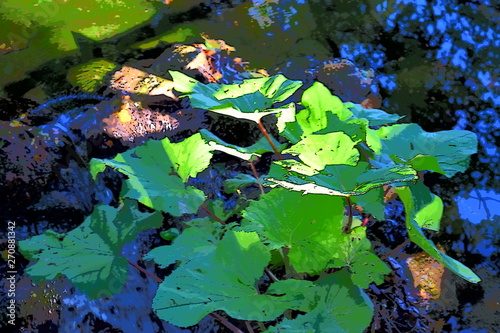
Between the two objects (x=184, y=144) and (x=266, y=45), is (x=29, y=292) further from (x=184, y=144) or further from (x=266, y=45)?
(x=266, y=45)

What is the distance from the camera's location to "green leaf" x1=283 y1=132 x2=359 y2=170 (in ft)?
2.72

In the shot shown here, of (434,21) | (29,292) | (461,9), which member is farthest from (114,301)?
(461,9)

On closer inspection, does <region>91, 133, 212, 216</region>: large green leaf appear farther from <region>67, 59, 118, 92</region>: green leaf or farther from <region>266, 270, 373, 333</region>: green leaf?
<region>67, 59, 118, 92</region>: green leaf

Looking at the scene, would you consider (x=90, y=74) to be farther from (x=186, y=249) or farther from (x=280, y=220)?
(x=280, y=220)

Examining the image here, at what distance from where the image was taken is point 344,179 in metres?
0.81

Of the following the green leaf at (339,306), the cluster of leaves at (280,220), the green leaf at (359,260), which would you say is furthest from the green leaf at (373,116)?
the green leaf at (339,306)

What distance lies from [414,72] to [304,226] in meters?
1.21

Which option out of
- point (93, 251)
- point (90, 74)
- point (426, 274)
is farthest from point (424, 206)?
point (90, 74)

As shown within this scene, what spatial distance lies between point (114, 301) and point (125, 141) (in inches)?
22.0

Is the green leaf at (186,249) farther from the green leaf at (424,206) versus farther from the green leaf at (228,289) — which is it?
the green leaf at (424,206)

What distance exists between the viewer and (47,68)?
1.87 meters

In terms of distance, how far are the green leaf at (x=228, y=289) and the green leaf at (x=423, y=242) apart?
0.22 m

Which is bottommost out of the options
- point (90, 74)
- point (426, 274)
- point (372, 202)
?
point (426, 274)

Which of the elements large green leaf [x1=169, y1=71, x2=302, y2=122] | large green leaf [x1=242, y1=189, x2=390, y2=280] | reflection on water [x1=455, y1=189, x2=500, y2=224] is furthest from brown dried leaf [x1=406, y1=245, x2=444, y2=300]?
large green leaf [x1=169, y1=71, x2=302, y2=122]
